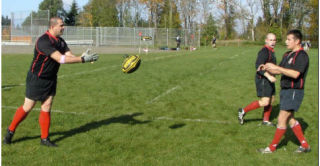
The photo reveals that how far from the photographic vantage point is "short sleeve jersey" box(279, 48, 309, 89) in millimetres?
4926

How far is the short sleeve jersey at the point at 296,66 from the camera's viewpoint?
16.2 feet

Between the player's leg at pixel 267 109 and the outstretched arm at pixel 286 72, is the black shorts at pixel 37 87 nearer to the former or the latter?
the outstretched arm at pixel 286 72

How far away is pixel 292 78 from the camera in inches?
202

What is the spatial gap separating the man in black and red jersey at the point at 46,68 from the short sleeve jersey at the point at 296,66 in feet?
9.45

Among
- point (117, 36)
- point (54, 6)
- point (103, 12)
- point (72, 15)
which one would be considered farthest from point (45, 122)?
point (54, 6)

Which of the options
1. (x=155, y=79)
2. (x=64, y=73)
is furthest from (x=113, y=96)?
(x=64, y=73)

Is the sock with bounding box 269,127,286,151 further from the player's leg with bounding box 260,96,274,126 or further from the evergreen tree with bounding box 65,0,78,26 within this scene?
the evergreen tree with bounding box 65,0,78,26

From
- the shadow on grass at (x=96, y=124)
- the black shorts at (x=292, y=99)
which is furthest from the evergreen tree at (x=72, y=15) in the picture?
the black shorts at (x=292, y=99)

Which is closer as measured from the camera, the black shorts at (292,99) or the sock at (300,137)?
the black shorts at (292,99)

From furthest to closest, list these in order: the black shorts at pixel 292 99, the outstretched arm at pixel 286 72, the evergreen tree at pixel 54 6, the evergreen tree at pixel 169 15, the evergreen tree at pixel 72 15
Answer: the evergreen tree at pixel 54 6 → the evergreen tree at pixel 72 15 → the evergreen tree at pixel 169 15 → the black shorts at pixel 292 99 → the outstretched arm at pixel 286 72

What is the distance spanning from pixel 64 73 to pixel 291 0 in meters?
58.1

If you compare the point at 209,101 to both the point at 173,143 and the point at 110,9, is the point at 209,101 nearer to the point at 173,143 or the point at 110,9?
the point at 173,143

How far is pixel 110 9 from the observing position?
71.0 metres

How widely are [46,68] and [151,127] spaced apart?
2.38 metres
